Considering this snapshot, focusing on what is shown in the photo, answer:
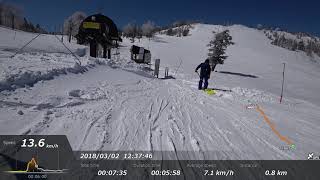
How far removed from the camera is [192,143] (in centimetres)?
539

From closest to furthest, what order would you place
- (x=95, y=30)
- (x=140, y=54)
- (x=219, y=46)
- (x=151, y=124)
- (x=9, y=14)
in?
(x=151, y=124) < (x=95, y=30) < (x=140, y=54) < (x=219, y=46) < (x=9, y=14)

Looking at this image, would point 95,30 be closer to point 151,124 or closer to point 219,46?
point 151,124

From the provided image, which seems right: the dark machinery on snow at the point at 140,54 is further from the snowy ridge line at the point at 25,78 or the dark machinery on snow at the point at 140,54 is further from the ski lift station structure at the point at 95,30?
the snowy ridge line at the point at 25,78

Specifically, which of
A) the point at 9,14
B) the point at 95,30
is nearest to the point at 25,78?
the point at 95,30

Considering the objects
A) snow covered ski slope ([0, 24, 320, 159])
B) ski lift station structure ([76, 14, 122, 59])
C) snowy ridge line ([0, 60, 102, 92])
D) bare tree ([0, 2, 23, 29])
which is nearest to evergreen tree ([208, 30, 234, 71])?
ski lift station structure ([76, 14, 122, 59])

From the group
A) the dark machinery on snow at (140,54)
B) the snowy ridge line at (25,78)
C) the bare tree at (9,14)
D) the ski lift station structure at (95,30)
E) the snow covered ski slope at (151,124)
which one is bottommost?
the snow covered ski slope at (151,124)

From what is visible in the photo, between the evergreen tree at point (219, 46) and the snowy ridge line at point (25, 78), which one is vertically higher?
the evergreen tree at point (219, 46)

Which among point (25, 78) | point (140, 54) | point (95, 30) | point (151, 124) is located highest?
point (95, 30)

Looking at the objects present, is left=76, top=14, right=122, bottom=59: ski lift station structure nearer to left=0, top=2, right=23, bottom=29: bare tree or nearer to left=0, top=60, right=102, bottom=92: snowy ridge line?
left=0, top=60, right=102, bottom=92: snowy ridge line

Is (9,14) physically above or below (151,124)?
above

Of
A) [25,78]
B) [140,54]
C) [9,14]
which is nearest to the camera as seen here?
[25,78]

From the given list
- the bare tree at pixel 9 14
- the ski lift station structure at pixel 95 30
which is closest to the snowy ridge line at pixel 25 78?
the ski lift station structure at pixel 95 30

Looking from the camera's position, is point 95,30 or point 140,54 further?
point 140,54

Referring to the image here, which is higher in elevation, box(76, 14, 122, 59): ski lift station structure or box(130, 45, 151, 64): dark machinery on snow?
box(76, 14, 122, 59): ski lift station structure
